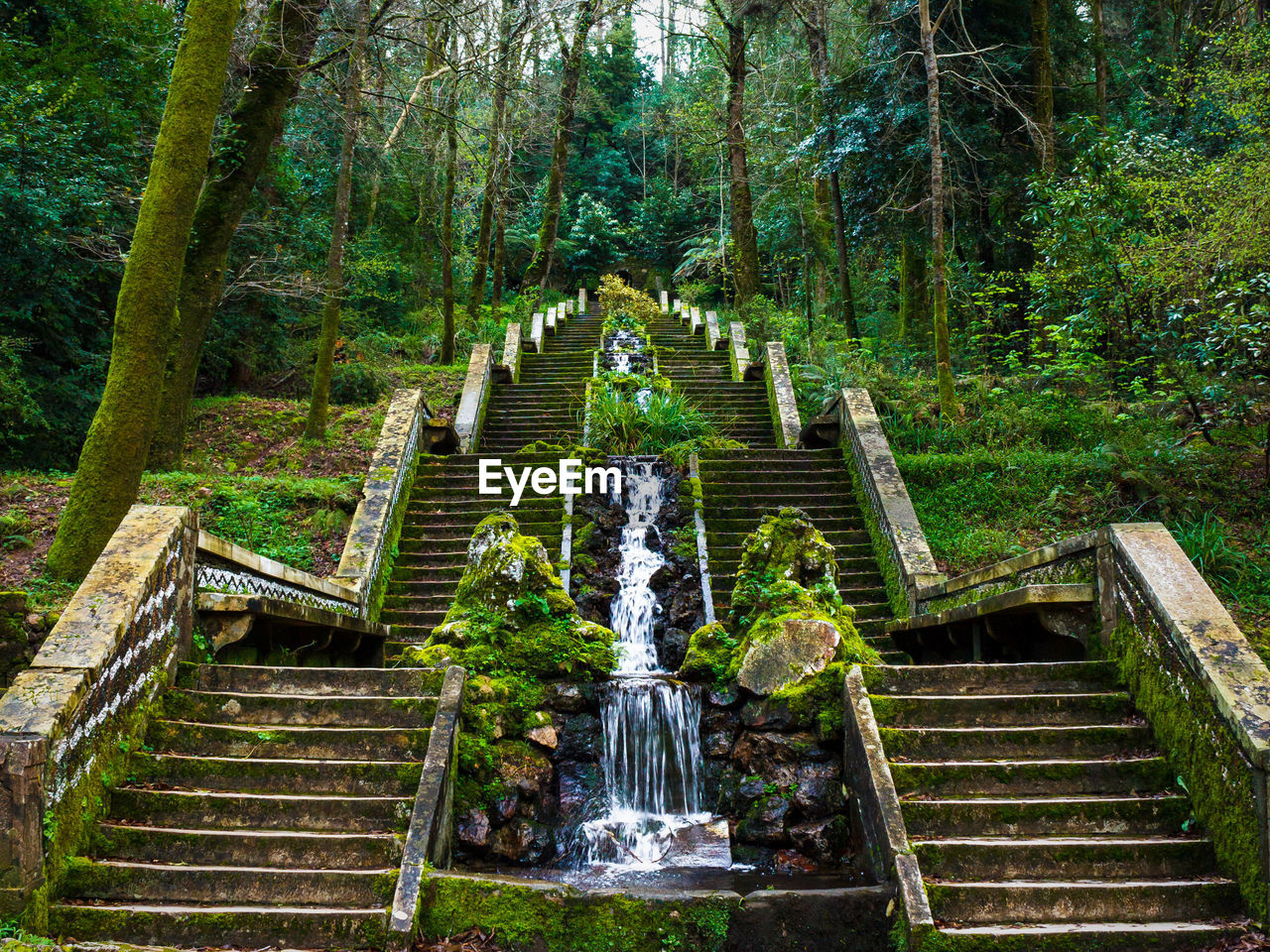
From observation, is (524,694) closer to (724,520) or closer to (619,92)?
(724,520)

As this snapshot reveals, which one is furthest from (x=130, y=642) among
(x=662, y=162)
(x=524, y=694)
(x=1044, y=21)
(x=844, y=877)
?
(x=662, y=162)

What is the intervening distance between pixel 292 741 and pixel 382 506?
16.2 feet

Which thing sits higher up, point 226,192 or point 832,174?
point 832,174

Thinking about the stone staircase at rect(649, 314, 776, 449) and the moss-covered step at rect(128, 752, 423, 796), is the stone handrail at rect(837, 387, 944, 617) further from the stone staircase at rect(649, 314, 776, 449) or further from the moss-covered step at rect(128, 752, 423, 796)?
the moss-covered step at rect(128, 752, 423, 796)

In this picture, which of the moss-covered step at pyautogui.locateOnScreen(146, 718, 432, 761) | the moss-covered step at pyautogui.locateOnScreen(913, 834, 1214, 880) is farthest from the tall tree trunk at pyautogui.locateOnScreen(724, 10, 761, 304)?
the moss-covered step at pyautogui.locateOnScreen(913, 834, 1214, 880)

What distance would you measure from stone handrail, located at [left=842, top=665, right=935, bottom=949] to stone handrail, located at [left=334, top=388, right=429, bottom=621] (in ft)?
17.8

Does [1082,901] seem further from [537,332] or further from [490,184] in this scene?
[490,184]

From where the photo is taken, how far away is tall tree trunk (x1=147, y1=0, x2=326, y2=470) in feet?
35.6

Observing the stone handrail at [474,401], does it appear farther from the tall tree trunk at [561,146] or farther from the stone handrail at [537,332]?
the tall tree trunk at [561,146]

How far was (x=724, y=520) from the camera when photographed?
10.9 meters

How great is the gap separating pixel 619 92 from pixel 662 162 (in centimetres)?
428

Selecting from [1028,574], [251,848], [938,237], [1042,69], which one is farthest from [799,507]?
[1042,69]

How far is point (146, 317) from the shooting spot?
7.13m

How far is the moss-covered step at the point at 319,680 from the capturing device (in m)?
5.93
